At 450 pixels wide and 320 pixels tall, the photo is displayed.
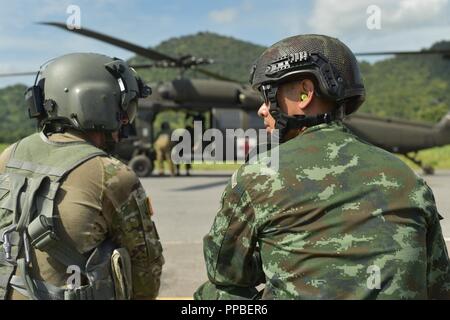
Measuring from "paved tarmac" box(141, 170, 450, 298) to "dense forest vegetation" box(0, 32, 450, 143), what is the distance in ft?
138

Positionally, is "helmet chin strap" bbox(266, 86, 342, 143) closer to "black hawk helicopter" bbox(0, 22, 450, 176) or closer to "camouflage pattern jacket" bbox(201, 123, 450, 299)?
"camouflage pattern jacket" bbox(201, 123, 450, 299)

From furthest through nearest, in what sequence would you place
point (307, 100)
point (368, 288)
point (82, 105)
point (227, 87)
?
1. point (227, 87)
2. point (82, 105)
3. point (307, 100)
4. point (368, 288)

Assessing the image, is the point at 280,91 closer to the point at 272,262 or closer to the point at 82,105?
the point at 272,262

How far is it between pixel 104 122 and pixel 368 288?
1.24 metres

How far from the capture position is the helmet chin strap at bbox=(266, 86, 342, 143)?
1.77m

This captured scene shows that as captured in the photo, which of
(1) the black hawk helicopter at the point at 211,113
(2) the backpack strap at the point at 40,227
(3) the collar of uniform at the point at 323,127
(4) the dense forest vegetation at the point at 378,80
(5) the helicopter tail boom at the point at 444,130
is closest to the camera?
(3) the collar of uniform at the point at 323,127

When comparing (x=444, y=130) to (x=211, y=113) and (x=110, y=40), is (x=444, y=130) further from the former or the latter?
(x=110, y=40)

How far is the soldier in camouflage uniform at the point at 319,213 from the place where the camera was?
5.07ft

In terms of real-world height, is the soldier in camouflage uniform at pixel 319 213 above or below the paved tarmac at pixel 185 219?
above

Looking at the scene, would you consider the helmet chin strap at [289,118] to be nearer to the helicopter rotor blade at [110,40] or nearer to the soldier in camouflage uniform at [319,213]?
the soldier in camouflage uniform at [319,213]

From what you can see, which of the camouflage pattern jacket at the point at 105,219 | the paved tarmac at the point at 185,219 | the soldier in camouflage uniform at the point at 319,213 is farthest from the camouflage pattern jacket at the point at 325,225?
the paved tarmac at the point at 185,219

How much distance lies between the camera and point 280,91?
6.01 feet

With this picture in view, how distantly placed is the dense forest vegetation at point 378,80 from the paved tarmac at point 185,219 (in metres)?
42.0
